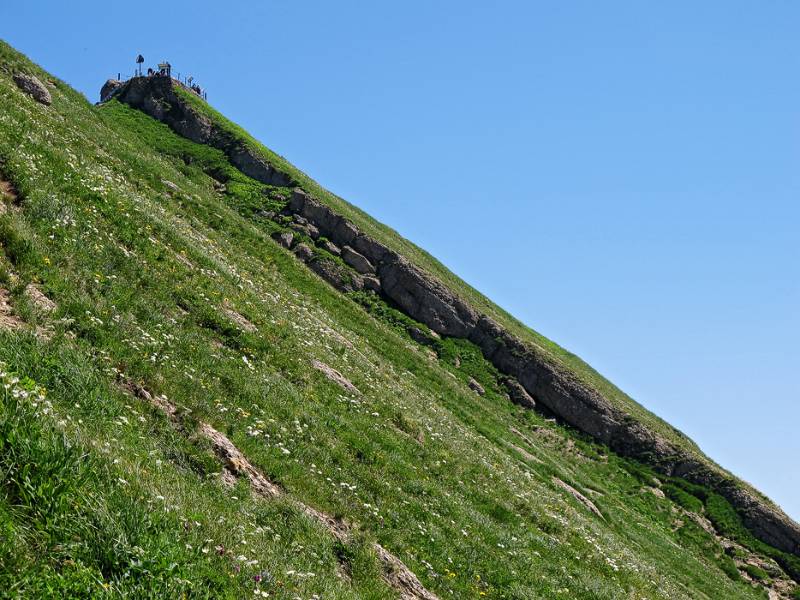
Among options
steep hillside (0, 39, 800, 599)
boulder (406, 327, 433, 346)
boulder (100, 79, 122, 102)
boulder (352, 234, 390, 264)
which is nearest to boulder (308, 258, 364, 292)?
boulder (352, 234, 390, 264)

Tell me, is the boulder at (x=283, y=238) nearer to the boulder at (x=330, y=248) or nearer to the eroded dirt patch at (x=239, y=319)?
the boulder at (x=330, y=248)

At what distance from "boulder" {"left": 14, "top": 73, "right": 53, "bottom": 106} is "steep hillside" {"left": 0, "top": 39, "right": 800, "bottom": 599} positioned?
894 millimetres

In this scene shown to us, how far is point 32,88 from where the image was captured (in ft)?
117

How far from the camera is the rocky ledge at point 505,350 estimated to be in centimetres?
4894

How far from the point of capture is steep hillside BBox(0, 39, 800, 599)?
23.5 ft

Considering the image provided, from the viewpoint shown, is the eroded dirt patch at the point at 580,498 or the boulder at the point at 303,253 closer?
the eroded dirt patch at the point at 580,498

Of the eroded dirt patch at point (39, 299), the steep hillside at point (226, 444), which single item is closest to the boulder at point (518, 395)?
the steep hillside at point (226, 444)

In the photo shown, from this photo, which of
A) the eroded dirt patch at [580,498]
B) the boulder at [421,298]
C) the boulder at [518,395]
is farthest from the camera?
the boulder at [421,298]

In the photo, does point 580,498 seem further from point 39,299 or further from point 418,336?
point 39,299

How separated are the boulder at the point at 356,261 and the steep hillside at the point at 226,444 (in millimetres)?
11179

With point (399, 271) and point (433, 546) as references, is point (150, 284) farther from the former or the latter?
point (399, 271)

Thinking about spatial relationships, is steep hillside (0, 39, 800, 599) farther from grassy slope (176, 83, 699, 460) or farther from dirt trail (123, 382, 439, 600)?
grassy slope (176, 83, 699, 460)

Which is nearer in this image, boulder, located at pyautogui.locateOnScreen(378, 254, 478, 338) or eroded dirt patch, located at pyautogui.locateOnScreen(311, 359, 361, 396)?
eroded dirt patch, located at pyautogui.locateOnScreen(311, 359, 361, 396)

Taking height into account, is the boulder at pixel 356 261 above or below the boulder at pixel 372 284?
above
